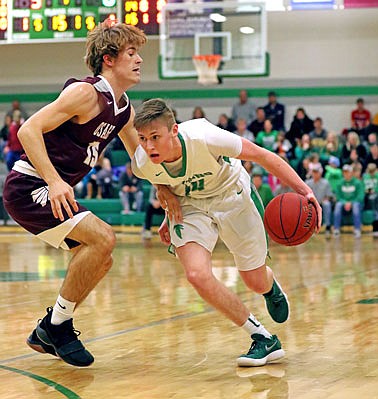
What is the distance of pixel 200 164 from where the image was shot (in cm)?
489

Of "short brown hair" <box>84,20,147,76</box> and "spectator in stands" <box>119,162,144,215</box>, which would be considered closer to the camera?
"short brown hair" <box>84,20,147,76</box>

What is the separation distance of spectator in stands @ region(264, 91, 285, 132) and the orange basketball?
1481 cm

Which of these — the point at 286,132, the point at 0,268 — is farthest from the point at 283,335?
the point at 286,132

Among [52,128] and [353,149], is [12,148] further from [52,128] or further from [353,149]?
[52,128]

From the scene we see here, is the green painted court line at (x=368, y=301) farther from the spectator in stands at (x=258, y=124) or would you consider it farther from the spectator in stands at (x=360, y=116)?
the spectator in stands at (x=360, y=116)

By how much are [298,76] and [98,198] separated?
5.95m

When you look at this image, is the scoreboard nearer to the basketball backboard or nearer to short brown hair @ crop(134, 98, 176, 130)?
the basketball backboard

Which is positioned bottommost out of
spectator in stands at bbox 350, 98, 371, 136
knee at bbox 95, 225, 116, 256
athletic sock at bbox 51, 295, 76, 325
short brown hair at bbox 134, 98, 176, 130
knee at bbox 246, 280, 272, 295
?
athletic sock at bbox 51, 295, 76, 325

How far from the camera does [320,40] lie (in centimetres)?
2105

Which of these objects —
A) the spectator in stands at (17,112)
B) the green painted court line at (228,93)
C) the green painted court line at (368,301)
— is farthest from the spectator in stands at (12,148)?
the green painted court line at (368,301)

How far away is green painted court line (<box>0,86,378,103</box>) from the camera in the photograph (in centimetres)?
2102

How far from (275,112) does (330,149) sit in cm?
231

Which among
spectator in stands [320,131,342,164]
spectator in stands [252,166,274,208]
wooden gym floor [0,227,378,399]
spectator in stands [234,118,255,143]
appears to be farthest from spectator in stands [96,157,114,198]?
wooden gym floor [0,227,378,399]

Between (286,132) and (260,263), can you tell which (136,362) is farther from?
(286,132)
